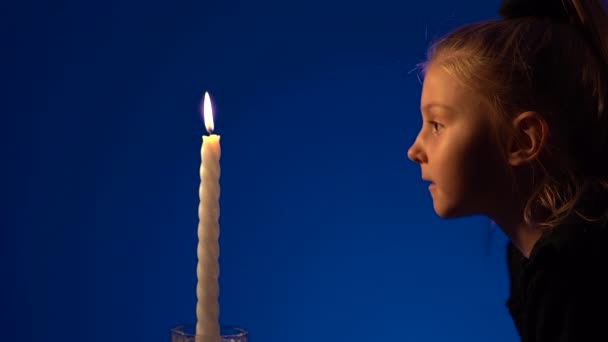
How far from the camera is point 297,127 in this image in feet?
4.39

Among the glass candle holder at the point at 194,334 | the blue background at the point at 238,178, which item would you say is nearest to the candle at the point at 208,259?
the glass candle holder at the point at 194,334

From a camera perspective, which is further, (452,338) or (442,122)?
(452,338)

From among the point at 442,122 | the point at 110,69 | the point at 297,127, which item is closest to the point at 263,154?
the point at 297,127

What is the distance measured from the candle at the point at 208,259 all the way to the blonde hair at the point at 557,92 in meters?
0.37

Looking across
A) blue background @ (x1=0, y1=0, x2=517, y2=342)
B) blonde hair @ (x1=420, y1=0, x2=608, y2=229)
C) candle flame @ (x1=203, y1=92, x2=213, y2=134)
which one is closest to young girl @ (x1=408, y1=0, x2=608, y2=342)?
blonde hair @ (x1=420, y1=0, x2=608, y2=229)

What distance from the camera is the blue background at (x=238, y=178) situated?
1271 mm

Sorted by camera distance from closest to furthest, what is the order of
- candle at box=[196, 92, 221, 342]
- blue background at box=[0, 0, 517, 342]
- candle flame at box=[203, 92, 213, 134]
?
candle at box=[196, 92, 221, 342], candle flame at box=[203, 92, 213, 134], blue background at box=[0, 0, 517, 342]

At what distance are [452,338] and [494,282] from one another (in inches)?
4.9

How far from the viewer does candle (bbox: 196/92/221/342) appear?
472mm

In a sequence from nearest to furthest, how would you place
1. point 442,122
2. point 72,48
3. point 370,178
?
point 442,122 → point 72,48 → point 370,178

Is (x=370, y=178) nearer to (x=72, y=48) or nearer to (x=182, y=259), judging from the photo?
(x=182, y=259)

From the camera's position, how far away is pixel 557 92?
0.76 metres

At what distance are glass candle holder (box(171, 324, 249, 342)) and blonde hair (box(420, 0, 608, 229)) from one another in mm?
391

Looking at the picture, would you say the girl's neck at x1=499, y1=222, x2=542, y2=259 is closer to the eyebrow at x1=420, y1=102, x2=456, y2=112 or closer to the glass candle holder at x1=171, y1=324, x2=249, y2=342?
the eyebrow at x1=420, y1=102, x2=456, y2=112
